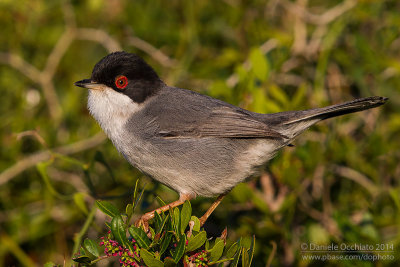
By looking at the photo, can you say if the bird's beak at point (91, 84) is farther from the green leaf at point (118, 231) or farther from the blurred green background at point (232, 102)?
the green leaf at point (118, 231)

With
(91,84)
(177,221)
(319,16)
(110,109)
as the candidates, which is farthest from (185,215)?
(319,16)

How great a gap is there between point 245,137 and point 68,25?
2.88m

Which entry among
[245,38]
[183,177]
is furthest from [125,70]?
[245,38]

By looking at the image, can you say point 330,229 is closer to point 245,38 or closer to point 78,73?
point 245,38

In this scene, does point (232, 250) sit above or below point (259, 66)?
below

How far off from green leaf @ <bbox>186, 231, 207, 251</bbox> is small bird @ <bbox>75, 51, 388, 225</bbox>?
1060 mm

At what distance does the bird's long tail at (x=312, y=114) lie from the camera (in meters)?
3.48

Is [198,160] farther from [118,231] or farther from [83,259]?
[83,259]

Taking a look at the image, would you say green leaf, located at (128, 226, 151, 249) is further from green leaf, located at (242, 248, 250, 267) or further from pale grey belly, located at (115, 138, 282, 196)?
pale grey belly, located at (115, 138, 282, 196)

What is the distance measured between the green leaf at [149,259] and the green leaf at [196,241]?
7.0 inches

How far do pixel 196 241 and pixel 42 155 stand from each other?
9.05ft

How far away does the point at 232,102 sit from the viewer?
4.46 meters

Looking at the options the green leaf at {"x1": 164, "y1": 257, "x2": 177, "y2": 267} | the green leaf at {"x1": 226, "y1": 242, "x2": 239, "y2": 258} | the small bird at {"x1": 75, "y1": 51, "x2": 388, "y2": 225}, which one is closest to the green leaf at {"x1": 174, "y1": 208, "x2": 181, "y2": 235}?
the green leaf at {"x1": 164, "y1": 257, "x2": 177, "y2": 267}

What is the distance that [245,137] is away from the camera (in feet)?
12.4
